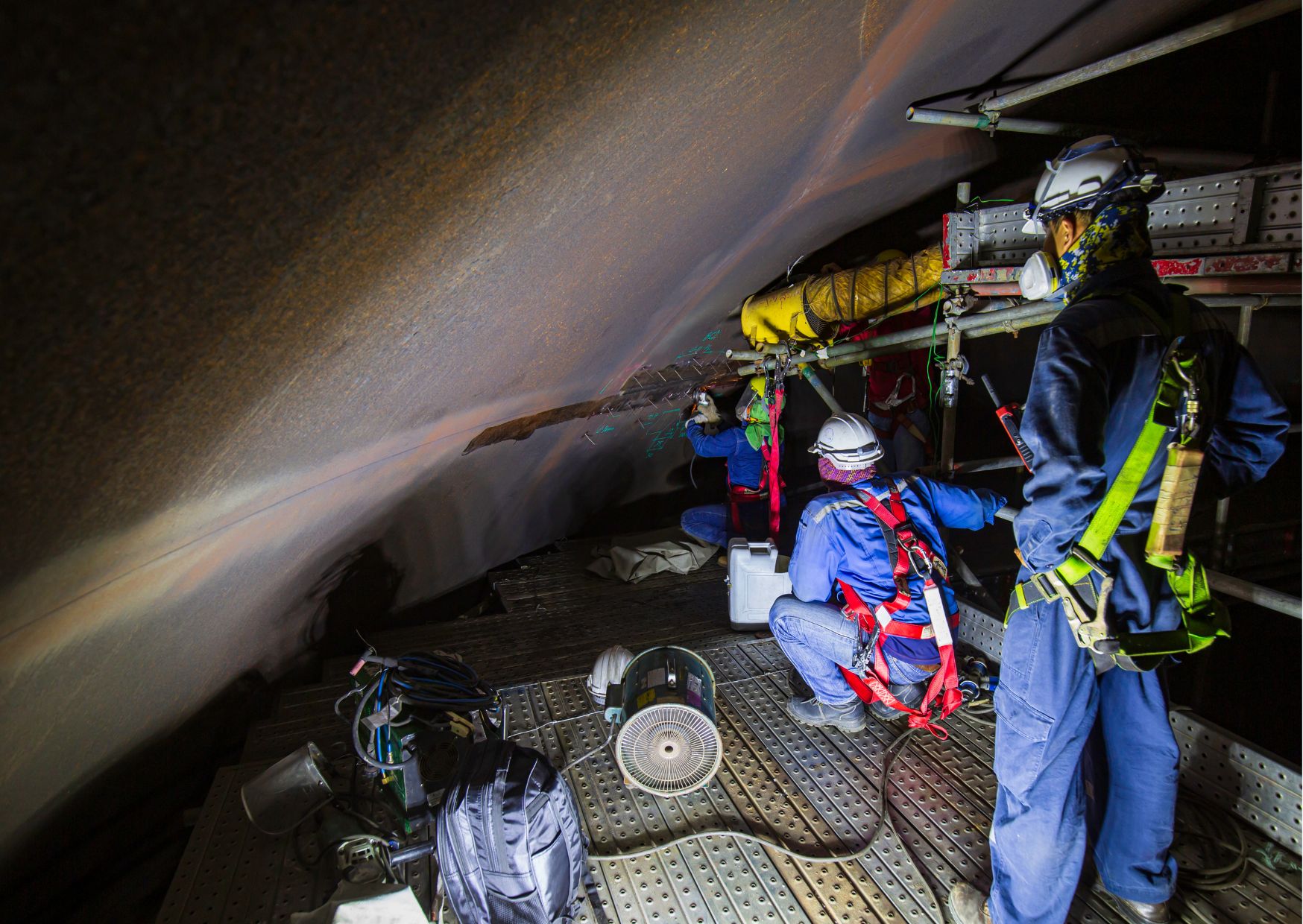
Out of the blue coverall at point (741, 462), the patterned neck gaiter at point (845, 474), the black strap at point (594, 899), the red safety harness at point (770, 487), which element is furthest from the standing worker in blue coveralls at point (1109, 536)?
the blue coverall at point (741, 462)

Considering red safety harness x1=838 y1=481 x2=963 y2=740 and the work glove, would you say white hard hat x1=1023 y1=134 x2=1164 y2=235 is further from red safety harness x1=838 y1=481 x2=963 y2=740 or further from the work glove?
the work glove

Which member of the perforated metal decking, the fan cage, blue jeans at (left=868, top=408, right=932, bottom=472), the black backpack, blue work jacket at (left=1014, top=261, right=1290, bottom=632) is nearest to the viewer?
blue work jacket at (left=1014, top=261, right=1290, bottom=632)

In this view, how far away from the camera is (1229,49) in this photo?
3842mm

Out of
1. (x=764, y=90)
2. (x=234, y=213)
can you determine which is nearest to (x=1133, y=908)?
(x=764, y=90)

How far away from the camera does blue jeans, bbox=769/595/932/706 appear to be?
10.4ft

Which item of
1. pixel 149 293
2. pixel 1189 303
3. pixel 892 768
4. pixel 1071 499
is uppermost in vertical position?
pixel 149 293

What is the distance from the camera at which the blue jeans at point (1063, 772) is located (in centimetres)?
200

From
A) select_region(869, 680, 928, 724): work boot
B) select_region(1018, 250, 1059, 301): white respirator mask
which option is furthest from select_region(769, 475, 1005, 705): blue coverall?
select_region(1018, 250, 1059, 301): white respirator mask

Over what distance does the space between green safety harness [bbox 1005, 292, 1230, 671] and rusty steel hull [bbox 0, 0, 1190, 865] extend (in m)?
1.44

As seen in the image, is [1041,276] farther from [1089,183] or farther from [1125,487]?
[1125,487]

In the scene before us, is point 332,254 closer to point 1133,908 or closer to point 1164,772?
Answer: point 1164,772

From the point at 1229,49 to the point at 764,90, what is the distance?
3689 mm

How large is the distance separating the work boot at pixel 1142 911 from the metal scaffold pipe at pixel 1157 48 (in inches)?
117

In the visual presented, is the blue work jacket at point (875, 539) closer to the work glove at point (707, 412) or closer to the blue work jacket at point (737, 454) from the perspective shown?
the blue work jacket at point (737, 454)
